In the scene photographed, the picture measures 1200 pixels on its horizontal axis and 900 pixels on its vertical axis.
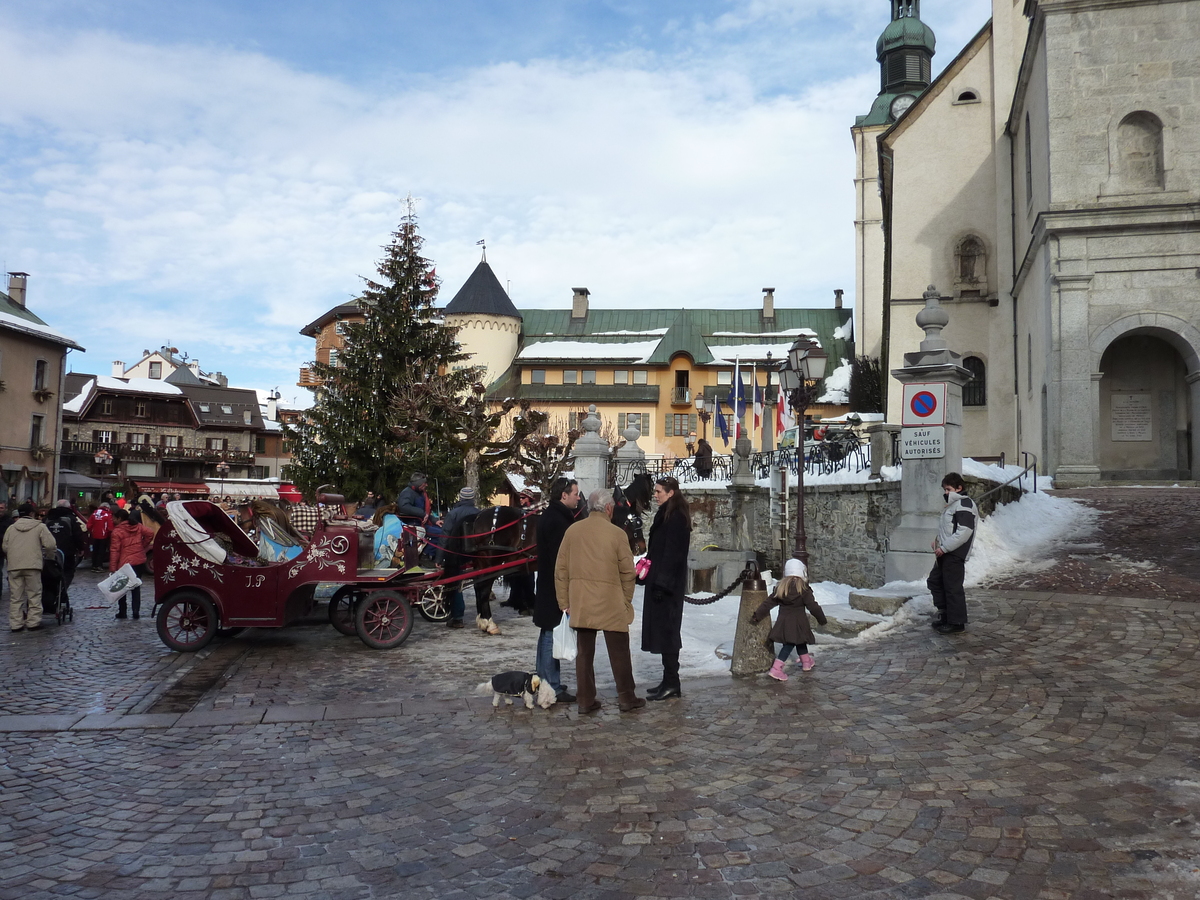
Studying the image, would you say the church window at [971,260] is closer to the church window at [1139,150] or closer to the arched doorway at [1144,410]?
the arched doorway at [1144,410]

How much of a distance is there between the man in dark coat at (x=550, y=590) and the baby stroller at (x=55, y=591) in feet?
26.6

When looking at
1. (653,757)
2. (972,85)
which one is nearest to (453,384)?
(972,85)

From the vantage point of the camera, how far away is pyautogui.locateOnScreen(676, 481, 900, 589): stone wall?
1672cm

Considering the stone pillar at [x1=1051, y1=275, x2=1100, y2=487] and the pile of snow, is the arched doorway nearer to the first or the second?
the stone pillar at [x1=1051, y1=275, x2=1100, y2=487]

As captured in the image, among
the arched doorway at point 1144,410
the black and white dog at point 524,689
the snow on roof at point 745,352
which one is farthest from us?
the snow on roof at point 745,352

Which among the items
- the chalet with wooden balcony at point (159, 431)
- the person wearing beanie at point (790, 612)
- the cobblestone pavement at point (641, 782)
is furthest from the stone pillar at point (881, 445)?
the chalet with wooden balcony at point (159, 431)

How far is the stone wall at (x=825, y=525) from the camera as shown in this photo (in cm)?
1672

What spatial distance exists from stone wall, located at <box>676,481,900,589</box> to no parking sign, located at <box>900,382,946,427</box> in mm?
3062

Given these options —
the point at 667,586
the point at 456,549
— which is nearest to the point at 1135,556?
the point at 667,586

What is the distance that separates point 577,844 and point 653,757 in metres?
1.50

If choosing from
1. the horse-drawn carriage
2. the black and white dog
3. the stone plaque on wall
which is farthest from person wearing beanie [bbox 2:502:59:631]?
the stone plaque on wall

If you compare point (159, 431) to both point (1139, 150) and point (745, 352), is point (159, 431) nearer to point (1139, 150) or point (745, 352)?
point (745, 352)

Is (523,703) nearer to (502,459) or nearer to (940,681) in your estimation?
(940,681)

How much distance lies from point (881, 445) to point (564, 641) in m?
10.4
